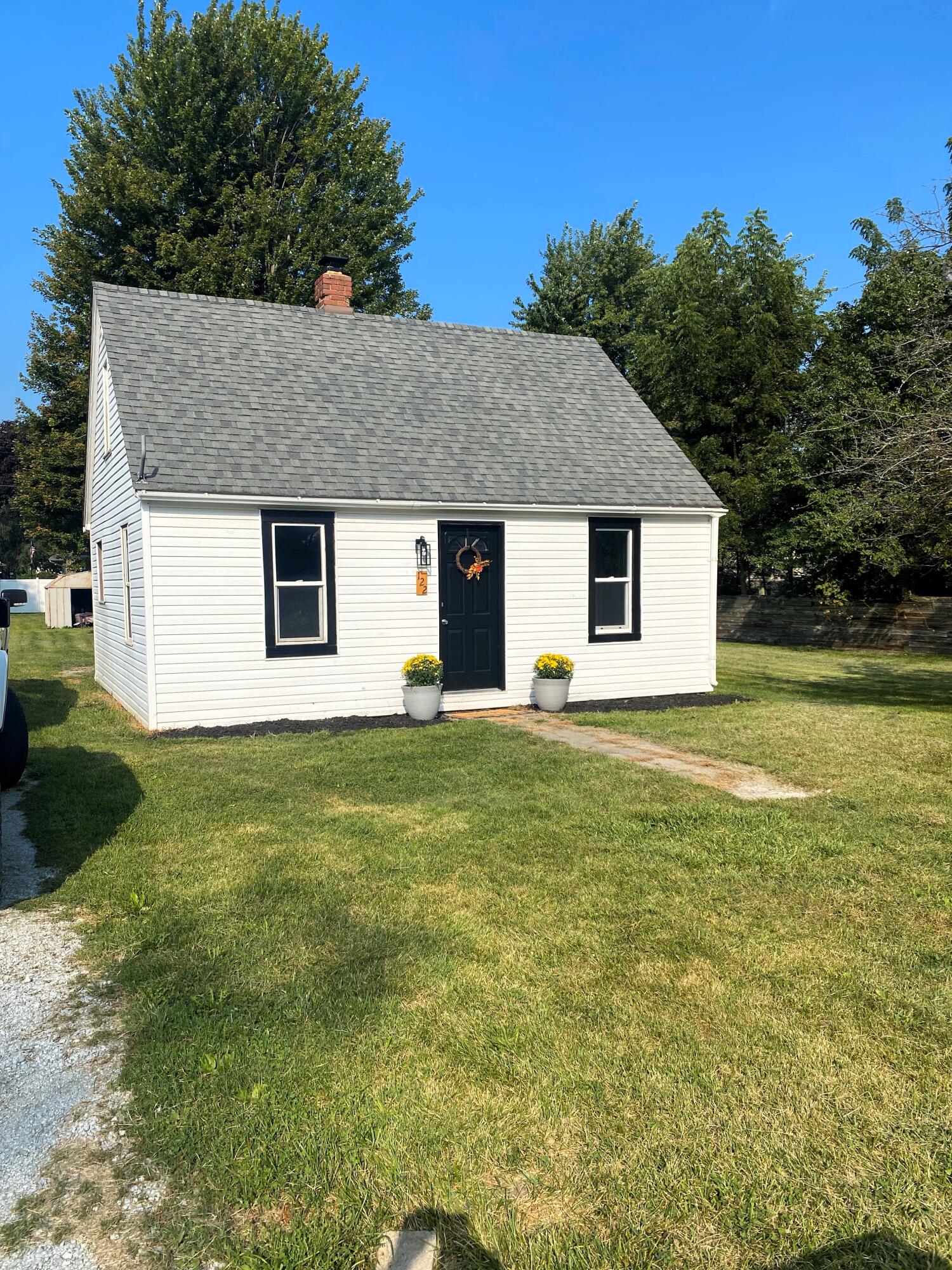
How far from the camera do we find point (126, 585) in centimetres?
1134

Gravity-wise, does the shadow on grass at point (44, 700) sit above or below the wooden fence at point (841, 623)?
below

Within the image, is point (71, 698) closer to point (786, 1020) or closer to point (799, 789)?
point (799, 789)

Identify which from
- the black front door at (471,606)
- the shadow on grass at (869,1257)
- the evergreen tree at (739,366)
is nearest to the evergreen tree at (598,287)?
the evergreen tree at (739,366)

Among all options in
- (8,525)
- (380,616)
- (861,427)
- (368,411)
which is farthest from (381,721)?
(8,525)

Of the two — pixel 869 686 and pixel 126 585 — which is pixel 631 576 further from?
pixel 126 585

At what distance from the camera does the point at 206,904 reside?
178 inches

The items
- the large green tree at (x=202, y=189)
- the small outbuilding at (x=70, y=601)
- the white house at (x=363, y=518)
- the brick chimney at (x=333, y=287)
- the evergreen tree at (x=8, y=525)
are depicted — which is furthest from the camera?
the evergreen tree at (x=8, y=525)

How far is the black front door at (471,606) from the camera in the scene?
11.2 meters

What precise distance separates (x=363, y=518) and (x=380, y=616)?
1.25 meters

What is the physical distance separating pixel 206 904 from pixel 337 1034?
159 cm

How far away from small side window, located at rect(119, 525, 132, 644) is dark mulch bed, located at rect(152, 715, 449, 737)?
6.79 ft

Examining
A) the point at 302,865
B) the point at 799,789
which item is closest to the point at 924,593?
the point at 799,789

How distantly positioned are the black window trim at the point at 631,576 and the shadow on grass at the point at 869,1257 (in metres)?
9.93

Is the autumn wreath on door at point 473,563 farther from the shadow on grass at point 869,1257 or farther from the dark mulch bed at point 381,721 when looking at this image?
the shadow on grass at point 869,1257
